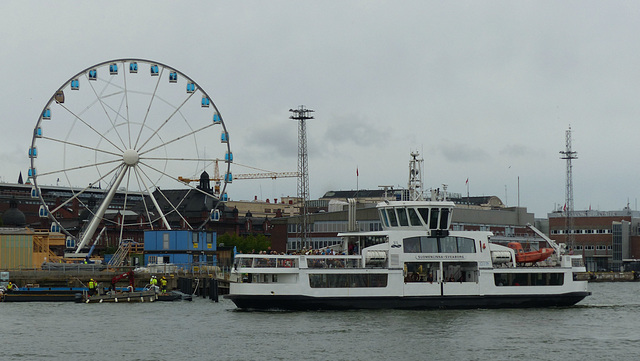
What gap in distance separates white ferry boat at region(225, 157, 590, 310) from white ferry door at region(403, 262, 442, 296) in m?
0.06

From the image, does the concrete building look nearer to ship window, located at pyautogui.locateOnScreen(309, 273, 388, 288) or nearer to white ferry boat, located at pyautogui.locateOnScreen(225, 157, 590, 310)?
white ferry boat, located at pyautogui.locateOnScreen(225, 157, 590, 310)

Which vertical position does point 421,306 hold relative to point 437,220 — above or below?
below

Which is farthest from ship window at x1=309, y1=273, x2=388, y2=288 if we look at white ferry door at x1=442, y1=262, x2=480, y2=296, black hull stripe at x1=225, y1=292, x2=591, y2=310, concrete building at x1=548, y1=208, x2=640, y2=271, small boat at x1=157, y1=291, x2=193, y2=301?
concrete building at x1=548, y1=208, x2=640, y2=271

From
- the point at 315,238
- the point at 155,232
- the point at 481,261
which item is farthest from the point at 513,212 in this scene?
the point at 481,261

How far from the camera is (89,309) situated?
76125 millimetres

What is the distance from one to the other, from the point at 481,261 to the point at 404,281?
5.51 meters

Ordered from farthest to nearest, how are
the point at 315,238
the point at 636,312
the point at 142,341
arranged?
the point at 315,238 → the point at 636,312 → the point at 142,341

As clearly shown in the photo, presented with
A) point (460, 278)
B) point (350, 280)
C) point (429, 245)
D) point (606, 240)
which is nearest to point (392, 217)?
point (429, 245)

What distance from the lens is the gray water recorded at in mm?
50375

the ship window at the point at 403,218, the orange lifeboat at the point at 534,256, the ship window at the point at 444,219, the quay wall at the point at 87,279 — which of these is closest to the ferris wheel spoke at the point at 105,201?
the quay wall at the point at 87,279

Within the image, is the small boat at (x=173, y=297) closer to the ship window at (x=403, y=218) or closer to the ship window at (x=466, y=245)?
the ship window at (x=403, y=218)

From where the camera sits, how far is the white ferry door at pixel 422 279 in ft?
223

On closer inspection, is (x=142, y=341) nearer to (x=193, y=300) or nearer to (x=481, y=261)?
(x=481, y=261)

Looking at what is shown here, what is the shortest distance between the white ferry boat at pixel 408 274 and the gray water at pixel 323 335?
1.10 m
